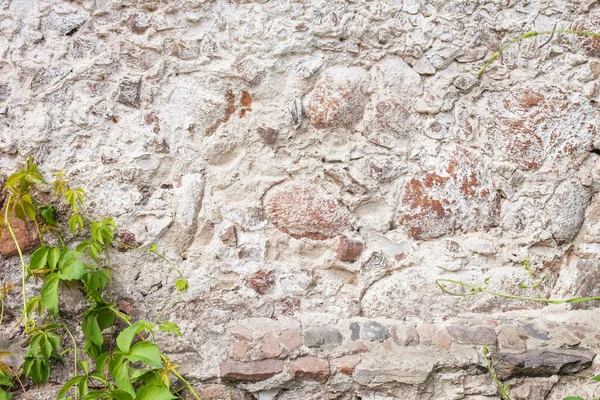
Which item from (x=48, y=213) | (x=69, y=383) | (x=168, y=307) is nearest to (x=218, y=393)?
(x=168, y=307)

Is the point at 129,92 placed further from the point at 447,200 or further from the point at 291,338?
the point at 447,200

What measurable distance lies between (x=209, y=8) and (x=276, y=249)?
2.87ft

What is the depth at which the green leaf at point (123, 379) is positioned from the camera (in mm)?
1639

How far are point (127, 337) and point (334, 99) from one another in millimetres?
1044

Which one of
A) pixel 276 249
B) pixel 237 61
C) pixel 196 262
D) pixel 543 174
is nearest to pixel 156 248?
pixel 196 262

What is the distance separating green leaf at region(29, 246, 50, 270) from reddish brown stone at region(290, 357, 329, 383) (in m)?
0.85

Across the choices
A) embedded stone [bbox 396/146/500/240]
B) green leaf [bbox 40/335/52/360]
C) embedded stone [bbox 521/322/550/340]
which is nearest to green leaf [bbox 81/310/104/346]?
green leaf [bbox 40/335/52/360]

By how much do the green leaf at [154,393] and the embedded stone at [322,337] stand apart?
0.48 m

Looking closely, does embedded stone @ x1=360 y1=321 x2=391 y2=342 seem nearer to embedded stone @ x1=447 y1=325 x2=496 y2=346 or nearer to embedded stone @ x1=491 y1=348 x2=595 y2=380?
embedded stone @ x1=447 y1=325 x2=496 y2=346

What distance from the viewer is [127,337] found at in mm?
1648

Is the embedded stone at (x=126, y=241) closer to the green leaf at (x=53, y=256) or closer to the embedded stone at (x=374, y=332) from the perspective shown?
the green leaf at (x=53, y=256)

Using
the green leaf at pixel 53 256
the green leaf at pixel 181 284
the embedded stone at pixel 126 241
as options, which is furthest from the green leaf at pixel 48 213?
the green leaf at pixel 181 284

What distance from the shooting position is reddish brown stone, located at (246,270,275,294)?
1944 mm

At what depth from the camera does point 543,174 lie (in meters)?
1.99
